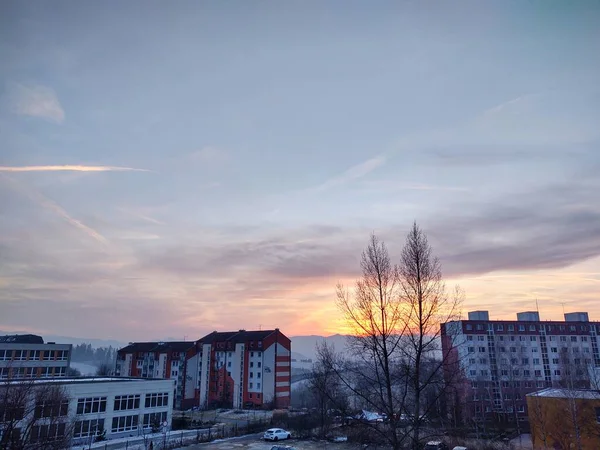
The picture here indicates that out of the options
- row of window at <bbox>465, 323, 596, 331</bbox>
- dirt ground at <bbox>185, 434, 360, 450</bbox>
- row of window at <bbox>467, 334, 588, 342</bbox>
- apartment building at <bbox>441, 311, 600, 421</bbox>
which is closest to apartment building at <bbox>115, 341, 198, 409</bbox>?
dirt ground at <bbox>185, 434, 360, 450</bbox>

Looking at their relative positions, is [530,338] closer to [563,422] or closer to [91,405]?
[563,422]

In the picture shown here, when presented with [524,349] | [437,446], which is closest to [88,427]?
[437,446]

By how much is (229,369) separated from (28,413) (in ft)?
165

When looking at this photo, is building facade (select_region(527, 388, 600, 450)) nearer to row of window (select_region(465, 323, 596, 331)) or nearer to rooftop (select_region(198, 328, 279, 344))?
row of window (select_region(465, 323, 596, 331))

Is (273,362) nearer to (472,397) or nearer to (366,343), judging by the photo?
(472,397)

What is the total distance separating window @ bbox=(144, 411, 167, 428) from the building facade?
3576 centimetres

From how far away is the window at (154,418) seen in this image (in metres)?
41.8

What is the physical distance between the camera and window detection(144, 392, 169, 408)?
42.3 m

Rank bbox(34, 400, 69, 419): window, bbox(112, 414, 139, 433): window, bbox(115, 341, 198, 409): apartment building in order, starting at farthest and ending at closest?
bbox(115, 341, 198, 409): apartment building, bbox(112, 414, 139, 433): window, bbox(34, 400, 69, 419): window

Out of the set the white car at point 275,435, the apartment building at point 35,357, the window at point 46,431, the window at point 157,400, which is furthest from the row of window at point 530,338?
the apartment building at point 35,357

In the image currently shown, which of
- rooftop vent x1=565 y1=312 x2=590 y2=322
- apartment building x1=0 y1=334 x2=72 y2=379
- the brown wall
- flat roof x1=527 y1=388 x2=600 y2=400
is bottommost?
the brown wall

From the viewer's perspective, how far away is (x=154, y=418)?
4262 centimetres

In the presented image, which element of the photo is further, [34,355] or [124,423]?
[34,355]

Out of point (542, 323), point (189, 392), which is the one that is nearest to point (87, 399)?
point (189, 392)
